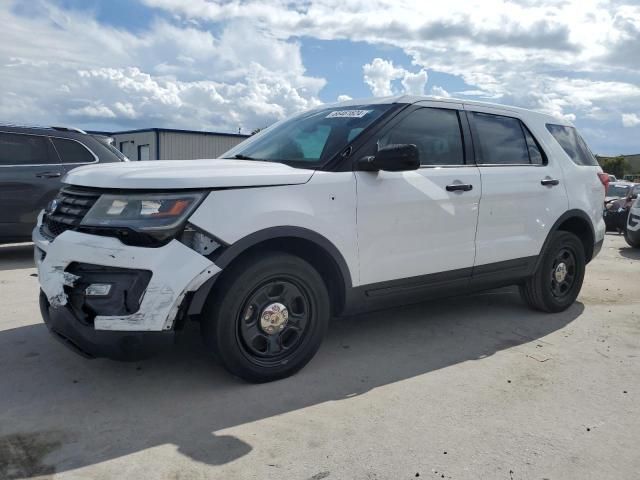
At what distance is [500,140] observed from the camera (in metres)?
5.00

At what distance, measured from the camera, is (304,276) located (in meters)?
3.63

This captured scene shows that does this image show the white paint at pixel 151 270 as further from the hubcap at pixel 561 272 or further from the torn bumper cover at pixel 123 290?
the hubcap at pixel 561 272

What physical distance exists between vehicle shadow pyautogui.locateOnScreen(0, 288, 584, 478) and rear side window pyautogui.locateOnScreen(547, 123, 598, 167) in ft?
5.57

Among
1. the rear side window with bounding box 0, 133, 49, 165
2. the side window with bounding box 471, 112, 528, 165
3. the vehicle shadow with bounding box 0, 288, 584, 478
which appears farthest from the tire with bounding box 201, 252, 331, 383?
the rear side window with bounding box 0, 133, 49, 165

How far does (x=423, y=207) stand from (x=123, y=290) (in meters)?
2.15

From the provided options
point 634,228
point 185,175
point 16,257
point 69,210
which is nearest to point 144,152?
point 16,257

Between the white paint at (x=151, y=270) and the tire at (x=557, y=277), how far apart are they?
338 centimetres

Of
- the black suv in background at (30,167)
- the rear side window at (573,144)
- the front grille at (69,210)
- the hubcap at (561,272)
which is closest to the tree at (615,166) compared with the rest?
the rear side window at (573,144)

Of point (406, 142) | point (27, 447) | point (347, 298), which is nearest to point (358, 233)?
point (347, 298)

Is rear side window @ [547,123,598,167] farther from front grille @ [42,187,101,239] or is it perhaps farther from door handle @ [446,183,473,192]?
front grille @ [42,187,101,239]

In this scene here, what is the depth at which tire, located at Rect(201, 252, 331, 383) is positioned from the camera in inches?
132

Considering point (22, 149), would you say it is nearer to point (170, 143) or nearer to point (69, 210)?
point (69, 210)

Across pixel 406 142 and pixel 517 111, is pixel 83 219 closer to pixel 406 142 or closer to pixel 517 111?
pixel 406 142

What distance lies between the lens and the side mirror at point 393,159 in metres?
3.74
